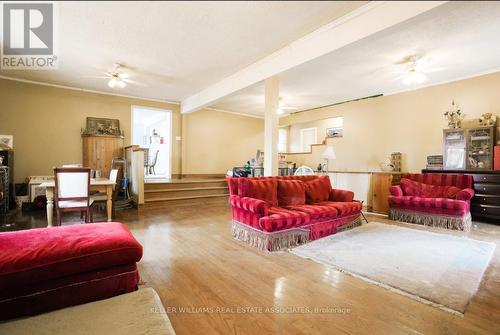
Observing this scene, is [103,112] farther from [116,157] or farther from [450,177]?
[450,177]

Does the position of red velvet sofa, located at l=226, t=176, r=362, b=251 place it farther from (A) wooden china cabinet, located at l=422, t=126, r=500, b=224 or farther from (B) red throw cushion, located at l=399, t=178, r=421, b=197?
(A) wooden china cabinet, located at l=422, t=126, r=500, b=224

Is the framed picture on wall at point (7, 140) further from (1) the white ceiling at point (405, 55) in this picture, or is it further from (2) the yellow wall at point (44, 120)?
(1) the white ceiling at point (405, 55)

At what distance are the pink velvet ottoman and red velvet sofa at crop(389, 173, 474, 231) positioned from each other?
4.56 meters

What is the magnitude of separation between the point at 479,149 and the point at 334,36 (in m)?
3.76

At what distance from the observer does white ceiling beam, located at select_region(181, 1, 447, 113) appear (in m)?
2.45

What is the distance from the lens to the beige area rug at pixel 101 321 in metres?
1.39

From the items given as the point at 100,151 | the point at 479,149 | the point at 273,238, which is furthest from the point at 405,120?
the point at 100,151

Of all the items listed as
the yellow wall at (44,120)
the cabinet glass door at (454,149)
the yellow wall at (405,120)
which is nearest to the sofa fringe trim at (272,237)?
the cabinet glass door at (454,149)

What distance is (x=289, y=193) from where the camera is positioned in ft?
12.0

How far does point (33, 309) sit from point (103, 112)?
5.90 metres

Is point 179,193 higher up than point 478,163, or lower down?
lower down

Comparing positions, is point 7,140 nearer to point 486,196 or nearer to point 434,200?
point 434,200

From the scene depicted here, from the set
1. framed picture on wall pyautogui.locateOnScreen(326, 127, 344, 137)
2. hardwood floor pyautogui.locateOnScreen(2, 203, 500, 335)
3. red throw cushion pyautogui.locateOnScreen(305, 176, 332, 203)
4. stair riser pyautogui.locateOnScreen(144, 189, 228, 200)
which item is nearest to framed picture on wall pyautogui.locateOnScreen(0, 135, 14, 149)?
stair riser pyautogui.locateOnScreen(144, 189, 228, 200)

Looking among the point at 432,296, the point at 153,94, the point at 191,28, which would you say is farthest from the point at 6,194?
the point at 432,296
